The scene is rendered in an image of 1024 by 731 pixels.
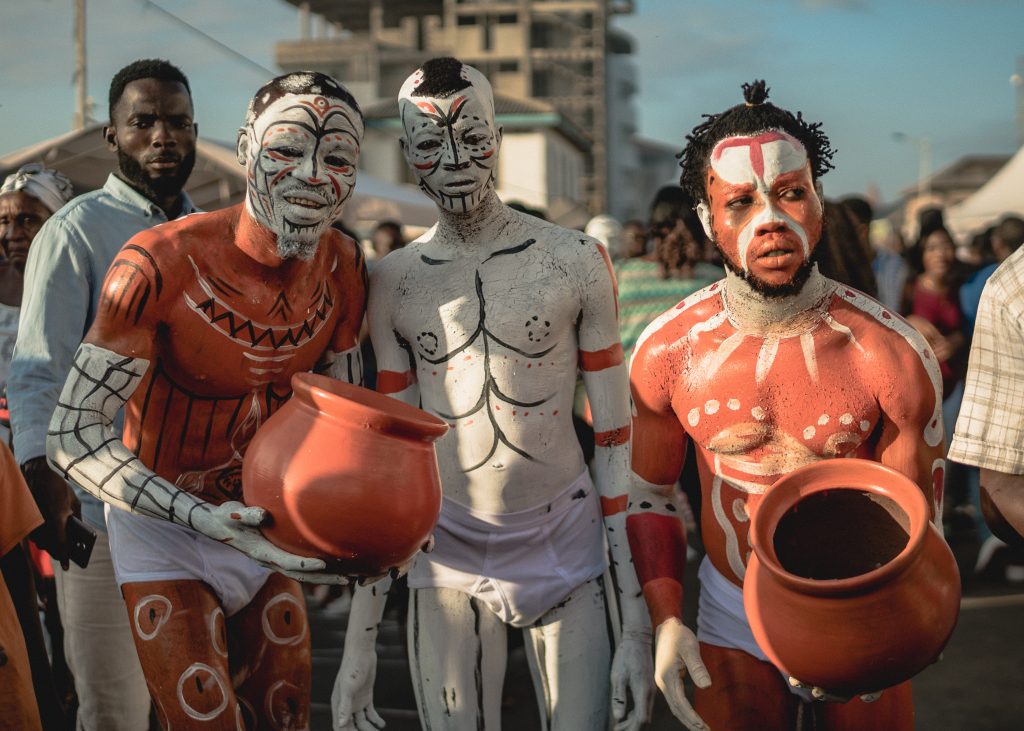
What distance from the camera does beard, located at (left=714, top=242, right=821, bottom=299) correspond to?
3.01 meters

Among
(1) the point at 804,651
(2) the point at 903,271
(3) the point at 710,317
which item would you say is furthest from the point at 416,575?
(2) the point at 903,271

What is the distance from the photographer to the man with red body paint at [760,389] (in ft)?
9.74

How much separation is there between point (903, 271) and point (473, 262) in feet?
20.9

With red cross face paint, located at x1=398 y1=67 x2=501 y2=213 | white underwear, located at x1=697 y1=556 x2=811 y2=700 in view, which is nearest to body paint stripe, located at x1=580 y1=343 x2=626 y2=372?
red cross face paint, located at x1=398 y1=67 x2=501 y2=213

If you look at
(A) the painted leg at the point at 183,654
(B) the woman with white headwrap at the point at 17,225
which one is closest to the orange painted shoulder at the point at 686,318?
(A) the painted leg at the point at 183,654

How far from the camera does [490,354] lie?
3.52 metres

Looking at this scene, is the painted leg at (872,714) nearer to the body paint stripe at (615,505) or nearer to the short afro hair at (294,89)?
the body paint stripe at (615,505)

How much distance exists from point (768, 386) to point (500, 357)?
0.80 meters

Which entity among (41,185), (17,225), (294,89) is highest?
(294,89)

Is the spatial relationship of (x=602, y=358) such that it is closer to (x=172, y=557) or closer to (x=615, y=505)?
(x=615, y=505)

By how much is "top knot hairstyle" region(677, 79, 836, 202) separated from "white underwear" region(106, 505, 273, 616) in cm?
154

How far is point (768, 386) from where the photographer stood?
305cm

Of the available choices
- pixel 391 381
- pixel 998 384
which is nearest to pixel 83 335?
pixel 391 381

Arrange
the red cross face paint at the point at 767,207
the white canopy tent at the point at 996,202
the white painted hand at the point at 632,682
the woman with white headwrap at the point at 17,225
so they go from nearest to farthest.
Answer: the red cross face paint at the point at 767,207, the white painted hand at the point at 632,682, the woman with white headwrap at the point at 17,225, the white canopy tent at the point at 996,202
